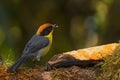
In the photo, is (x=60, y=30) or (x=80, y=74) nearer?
(x=80, y=74)

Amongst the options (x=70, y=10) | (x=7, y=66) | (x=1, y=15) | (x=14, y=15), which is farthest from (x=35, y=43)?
(x=70, y=10)

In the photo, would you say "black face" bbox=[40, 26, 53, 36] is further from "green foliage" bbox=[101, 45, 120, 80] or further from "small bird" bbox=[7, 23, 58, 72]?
"green foliage" bbox=[101, 45, 120, 80]

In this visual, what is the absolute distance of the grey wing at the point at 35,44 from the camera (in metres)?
6.65

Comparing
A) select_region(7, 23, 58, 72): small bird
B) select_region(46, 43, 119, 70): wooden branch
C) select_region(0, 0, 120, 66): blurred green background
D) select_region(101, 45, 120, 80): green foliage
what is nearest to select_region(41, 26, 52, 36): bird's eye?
select_region(7, 23, 58, 72): small bird

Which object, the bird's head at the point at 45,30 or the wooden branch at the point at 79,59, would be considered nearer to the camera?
the wooden branch at the point at 79,59

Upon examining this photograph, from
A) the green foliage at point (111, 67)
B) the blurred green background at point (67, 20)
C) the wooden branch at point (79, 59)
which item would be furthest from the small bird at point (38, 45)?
the blurred green background at point (67, 20)

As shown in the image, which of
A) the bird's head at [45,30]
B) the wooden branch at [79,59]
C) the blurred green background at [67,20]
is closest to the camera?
the wooden branch at [79,59]

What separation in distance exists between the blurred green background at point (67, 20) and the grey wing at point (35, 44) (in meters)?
3.81

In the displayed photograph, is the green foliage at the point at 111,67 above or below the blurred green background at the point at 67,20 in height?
above

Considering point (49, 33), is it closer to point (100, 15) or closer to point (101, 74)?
point (101, 74)

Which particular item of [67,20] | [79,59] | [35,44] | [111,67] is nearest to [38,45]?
[35,44]

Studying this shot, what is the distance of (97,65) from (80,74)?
0.88 feet

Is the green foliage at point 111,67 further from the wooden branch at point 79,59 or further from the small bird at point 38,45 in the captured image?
the small bird at point 38,45

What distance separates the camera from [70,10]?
12.0 metres
